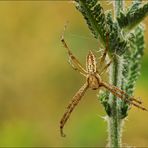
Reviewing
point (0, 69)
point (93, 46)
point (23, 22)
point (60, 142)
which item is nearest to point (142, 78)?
point (60, 142)

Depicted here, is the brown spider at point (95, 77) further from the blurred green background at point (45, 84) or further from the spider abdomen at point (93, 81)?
the blurred green background at point (45, 84)

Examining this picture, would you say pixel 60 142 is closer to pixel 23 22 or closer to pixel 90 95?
pixel 90 95

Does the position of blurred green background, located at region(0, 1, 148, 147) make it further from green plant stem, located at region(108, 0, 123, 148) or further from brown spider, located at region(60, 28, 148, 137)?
green plant stem, located at region(108, 0, 123, 148)

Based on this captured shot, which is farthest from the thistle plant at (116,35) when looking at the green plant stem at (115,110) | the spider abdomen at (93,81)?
the spider abdomen at (93,81)

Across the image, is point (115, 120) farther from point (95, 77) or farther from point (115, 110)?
point (95, 77)

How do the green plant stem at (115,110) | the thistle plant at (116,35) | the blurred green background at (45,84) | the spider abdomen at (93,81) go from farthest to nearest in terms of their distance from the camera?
the blurred green background at (45,84)
the spider abdomen at (93,81)
the green plant stem at (115,110)
the thistle plant at (116,35)

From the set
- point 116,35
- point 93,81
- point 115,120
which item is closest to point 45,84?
point 93,81
